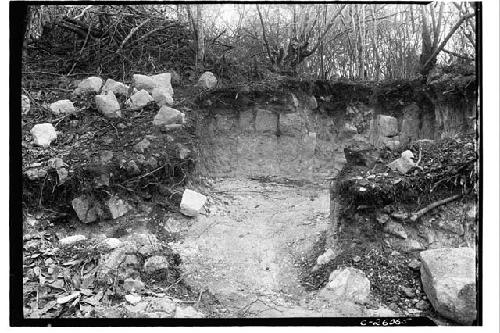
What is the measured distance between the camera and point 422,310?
1.73m

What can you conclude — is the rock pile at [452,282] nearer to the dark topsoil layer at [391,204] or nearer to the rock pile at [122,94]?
the dark topsoil layer at [391,204]

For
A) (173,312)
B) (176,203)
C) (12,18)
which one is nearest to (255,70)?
(176,203)

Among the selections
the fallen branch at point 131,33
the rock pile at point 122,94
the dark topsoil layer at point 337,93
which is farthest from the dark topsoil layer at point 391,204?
the fallen branch at point 131,33

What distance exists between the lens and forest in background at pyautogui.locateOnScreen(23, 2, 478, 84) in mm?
2086

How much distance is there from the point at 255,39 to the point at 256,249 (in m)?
1.46

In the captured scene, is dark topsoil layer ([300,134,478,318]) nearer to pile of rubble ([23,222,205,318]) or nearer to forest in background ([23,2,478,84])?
forest in background ([23,2,478,84])

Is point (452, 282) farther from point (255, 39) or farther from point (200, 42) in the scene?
point (200, 42)

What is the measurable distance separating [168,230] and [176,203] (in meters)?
0.19

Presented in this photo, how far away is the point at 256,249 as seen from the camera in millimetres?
2064

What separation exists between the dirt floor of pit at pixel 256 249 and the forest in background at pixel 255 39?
3.07ft

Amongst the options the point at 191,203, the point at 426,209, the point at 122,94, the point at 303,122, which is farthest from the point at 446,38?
the point at 122,94

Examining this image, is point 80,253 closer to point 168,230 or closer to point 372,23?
point 168,230

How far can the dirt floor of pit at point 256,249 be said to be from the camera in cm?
179

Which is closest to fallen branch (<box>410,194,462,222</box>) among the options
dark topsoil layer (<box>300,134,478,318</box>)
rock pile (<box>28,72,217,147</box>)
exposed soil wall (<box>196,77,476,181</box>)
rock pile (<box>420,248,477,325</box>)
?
dark topsoil layer (<box>300,134,478,318</box>)
